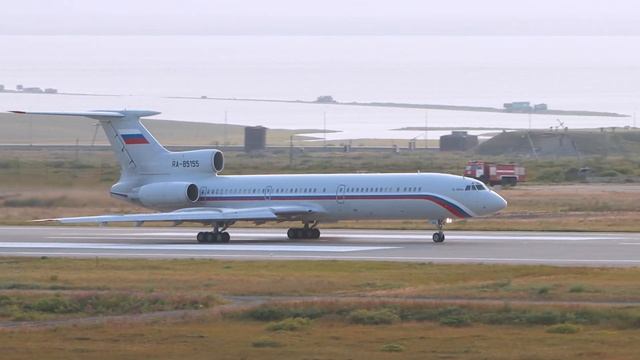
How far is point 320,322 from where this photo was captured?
24172 millimetres

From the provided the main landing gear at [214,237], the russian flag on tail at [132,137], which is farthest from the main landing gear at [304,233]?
the russian flag on tail at [132,137]

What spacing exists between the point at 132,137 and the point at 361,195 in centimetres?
1049

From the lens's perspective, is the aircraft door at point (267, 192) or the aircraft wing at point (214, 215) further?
the aircraft door at point (267, 192)

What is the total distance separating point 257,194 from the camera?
2008 inches

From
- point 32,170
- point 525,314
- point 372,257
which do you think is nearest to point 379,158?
point 32,170

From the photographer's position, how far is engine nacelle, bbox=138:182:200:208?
51.4 metres

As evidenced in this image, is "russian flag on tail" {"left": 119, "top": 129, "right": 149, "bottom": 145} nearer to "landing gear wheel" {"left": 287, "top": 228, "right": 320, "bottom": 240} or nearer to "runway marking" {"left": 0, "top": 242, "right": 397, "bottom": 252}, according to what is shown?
"runway marking" {"left": 0, "top": 242, "right": 397, "bottom": 252}

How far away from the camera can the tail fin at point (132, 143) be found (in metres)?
52.8

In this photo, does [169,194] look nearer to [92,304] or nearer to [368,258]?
[368,258]

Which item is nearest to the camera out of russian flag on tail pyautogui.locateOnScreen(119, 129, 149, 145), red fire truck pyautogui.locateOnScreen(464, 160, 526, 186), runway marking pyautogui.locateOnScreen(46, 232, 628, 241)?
runway marking pyautogui.locateOnScreen(46, 232, 628, 241)

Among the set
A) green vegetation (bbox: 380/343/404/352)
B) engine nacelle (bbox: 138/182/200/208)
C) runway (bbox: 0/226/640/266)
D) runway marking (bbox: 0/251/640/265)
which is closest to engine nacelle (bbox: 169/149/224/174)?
Result: engine nacelle (bbox: 138/182/200/208)

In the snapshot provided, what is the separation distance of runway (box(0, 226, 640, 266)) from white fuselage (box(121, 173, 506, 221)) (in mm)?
1095

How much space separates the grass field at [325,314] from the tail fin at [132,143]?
1894cm

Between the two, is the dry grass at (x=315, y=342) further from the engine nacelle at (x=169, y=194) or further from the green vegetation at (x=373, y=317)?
the engine nacelle at (x=169, y=194)
